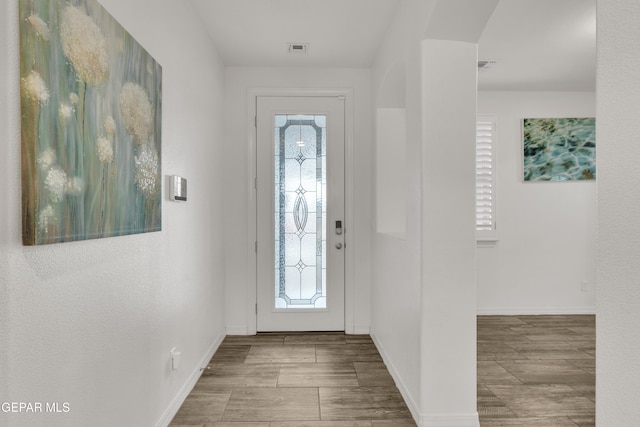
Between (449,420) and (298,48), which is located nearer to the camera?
(449,420)

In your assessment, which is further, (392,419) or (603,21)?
(392,419)

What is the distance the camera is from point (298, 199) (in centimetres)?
399

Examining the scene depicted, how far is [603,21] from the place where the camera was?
3.01ft

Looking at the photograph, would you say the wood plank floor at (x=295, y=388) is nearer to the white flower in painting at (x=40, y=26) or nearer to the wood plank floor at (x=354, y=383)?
the wood plank floor at (x=354, y=383)

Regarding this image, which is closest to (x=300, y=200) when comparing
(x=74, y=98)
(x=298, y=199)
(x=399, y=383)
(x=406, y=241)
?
(x=298, y=199)

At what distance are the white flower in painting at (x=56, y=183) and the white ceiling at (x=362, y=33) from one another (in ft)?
6.40

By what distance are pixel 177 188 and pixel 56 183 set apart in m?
1.17

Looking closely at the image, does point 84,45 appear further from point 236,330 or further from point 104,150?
point 236,330

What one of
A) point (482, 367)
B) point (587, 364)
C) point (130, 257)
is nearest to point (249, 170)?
point (130, 257)

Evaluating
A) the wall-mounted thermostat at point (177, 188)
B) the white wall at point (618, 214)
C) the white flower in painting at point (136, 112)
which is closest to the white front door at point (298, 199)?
the wall-mounted thermostat at point (177, 188)

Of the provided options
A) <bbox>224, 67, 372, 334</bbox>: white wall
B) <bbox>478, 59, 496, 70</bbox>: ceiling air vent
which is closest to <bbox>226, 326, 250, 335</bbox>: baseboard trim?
<bbox>224, 67, 372, 334</bbox>: white wall

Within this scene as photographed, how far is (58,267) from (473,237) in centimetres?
185

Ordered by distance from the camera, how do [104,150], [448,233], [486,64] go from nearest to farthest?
[104,150]
[448,233]
[486,64]

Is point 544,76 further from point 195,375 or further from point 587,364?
point 195,375
